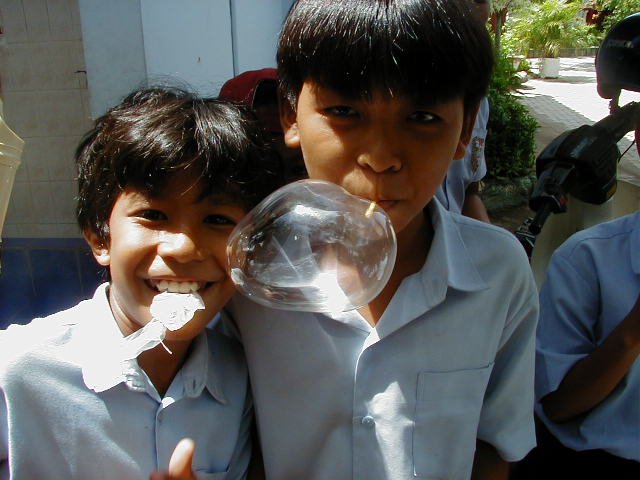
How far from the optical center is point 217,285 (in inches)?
44.4

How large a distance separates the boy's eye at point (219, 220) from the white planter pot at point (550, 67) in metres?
16.3

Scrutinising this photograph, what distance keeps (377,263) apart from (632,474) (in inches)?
36.3

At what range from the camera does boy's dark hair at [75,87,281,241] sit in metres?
1.14

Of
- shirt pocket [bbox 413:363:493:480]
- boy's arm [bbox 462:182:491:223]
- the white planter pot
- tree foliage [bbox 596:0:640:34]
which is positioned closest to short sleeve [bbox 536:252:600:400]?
shirt pocket [bbox 413:363:493:480]

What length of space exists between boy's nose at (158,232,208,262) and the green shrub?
506 cm

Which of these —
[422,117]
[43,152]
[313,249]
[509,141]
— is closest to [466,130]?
[422,117]

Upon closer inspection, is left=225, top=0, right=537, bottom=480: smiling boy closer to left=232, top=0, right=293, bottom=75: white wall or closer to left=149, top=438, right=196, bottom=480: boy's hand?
left=149, top=438, right=196, bottom=480: boy's hand

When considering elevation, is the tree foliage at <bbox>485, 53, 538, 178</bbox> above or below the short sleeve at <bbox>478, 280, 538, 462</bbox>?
below

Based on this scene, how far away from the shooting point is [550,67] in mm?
15719

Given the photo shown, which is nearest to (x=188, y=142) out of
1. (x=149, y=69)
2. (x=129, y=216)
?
(x=129, y=216)

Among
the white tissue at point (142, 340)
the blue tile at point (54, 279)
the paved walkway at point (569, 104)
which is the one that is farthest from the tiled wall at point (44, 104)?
the paved walkway at point (569, 104)

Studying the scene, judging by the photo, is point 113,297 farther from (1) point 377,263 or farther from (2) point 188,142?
(1) point 377,263

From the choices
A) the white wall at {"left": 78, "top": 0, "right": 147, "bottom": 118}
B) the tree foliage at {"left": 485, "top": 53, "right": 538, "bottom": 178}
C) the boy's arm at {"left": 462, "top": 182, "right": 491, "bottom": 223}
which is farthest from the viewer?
the tree foliage at {"left": 485, "top": 53, "right": 538, "bottom": 178}

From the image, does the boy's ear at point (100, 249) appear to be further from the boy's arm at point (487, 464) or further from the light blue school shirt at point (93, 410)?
the boy's arm at point (487, 464)
